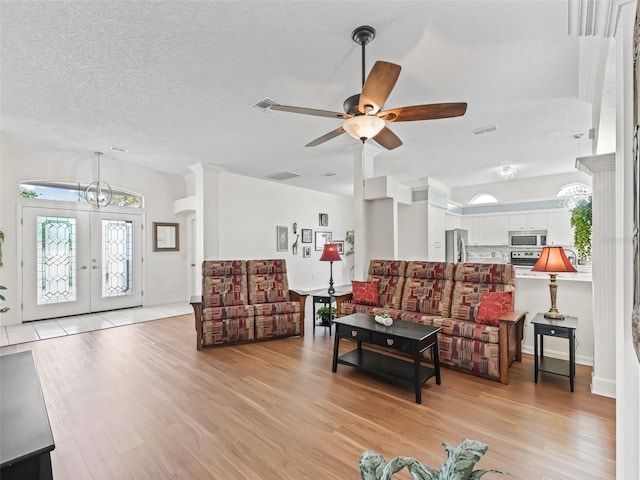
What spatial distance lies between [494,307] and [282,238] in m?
5.30

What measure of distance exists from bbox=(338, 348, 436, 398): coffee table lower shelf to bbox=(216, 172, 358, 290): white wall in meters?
2.28

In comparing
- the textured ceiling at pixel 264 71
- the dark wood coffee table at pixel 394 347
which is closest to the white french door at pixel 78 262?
the textured ceiling at pixel 264 71

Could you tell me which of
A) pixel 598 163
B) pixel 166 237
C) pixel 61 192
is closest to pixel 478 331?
pixel 598 163

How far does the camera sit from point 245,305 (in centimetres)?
428

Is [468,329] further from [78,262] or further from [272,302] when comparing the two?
[78,262]

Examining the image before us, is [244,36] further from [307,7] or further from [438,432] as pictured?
[438,432]

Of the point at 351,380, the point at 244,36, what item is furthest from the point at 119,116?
the point at 351,380

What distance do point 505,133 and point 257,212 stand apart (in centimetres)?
491

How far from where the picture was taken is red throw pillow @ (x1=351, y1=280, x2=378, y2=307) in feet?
13.5

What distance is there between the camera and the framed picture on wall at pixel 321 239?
339 inches

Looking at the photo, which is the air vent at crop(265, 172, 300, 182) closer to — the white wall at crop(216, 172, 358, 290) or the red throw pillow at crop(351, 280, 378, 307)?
the white wall at crop(216, 172, 358, 290)

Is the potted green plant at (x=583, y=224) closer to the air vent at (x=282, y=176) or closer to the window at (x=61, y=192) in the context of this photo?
the air vent at (x=282, y=176)

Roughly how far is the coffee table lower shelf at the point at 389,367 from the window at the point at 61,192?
548cm

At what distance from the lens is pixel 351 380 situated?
2.98 m
